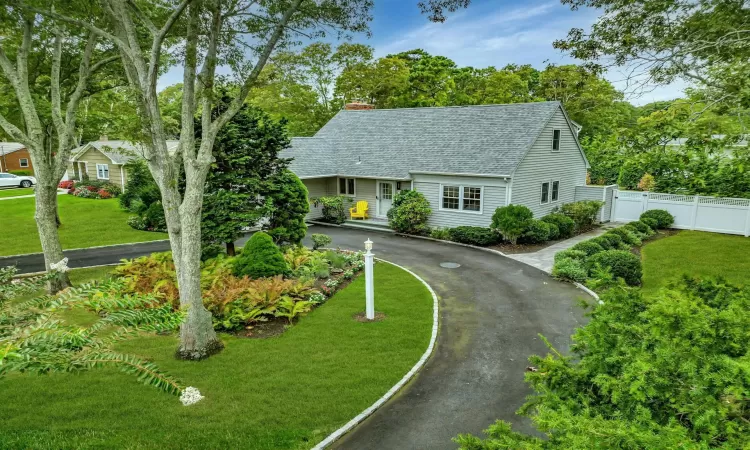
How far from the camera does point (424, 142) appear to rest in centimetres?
2616

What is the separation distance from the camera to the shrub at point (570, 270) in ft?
49.6

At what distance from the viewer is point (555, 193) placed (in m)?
25.0

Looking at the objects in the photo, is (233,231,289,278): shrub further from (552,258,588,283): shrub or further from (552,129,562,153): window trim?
(552,129,562,153): window trim

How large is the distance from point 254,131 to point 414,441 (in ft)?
41.5

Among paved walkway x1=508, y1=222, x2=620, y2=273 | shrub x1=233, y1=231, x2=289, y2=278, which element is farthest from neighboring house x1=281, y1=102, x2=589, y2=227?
shrub x1=233, y1=231, x2=289, y2=278

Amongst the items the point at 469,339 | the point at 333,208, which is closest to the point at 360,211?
the point at 333,208

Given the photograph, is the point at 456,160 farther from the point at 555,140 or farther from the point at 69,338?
the point at 69,338

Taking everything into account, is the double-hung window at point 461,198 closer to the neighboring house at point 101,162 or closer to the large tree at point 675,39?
the large tree at point 675,39

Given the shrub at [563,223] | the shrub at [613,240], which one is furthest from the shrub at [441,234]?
the shrub at [613,240]

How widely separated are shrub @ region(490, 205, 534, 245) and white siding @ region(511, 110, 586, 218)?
1334 millimetres

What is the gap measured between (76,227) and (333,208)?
47.0 feet

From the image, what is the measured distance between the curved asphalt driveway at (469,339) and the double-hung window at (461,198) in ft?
10.5

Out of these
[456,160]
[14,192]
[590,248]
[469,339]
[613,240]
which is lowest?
[469,339]

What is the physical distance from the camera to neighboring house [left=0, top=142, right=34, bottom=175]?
53156 millimetres
